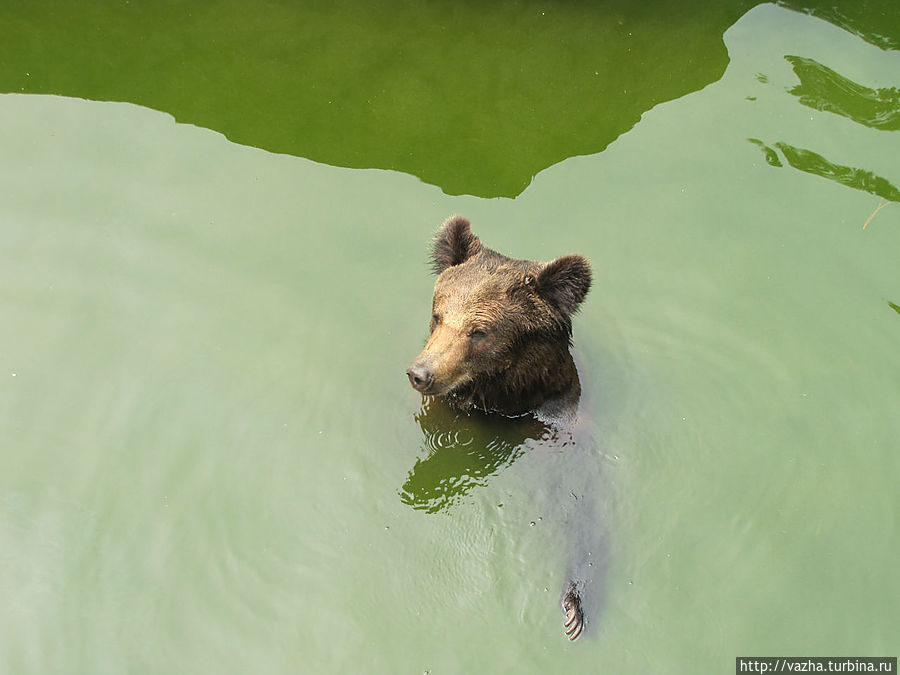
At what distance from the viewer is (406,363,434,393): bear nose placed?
4816 millimetres

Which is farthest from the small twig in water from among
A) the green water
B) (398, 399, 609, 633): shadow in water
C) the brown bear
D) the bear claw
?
the bear claw

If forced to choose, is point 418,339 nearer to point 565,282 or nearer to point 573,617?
point 565,282

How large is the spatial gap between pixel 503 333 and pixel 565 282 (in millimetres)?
500

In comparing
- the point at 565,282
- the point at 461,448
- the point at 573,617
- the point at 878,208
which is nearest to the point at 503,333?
the point at 565,282

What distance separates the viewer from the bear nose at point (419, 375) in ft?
15.8

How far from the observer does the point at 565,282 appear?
5.41 m

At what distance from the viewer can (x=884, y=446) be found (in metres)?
5.93

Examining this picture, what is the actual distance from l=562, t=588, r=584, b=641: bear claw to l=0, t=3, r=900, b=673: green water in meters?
0.09

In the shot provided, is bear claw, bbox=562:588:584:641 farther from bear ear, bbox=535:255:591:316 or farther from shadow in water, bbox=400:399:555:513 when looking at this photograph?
bear ear, bbox=535:255:591:316

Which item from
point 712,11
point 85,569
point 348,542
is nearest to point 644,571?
point 348,542

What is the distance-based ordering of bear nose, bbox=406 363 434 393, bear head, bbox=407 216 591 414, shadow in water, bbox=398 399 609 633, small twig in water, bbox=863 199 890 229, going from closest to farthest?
bear nose, bbox=406 363 434 393 < bear head, bbox=407 216 591 414 < shadow in water, bbox=398 399 609 633 < small twig in water, bbox=863 199 890 229

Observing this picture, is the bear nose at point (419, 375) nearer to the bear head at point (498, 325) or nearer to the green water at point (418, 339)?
the bear head at point (498, 325)

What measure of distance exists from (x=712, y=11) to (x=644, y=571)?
5881 millimetres

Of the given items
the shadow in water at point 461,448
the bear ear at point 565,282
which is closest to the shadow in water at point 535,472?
the shadow in water at point 461,448
